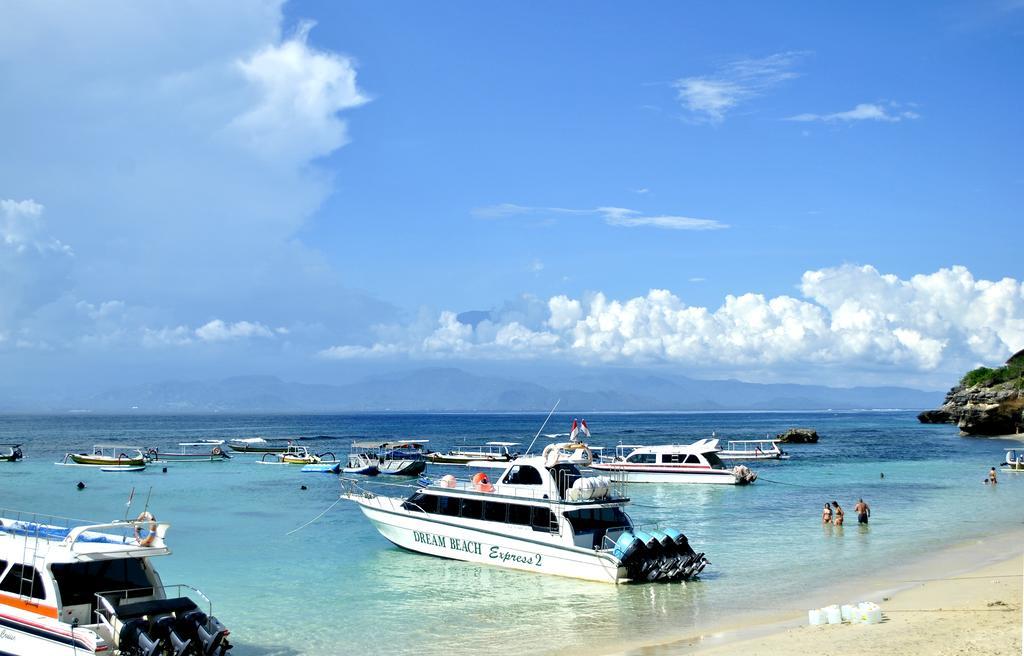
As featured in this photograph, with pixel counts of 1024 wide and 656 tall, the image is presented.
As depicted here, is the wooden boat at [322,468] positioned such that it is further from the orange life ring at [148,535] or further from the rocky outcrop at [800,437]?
the rocky outcrop at [800,437]

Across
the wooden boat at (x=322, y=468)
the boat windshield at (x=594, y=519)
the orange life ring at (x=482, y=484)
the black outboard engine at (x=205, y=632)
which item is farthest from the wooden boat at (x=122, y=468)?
the black outboard engine at (x=205, y=632)

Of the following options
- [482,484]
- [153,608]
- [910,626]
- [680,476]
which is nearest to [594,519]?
[482,484]

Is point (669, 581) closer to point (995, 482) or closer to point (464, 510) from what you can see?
point (464, 510)

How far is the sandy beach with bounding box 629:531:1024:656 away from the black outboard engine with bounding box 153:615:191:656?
9.68 metres

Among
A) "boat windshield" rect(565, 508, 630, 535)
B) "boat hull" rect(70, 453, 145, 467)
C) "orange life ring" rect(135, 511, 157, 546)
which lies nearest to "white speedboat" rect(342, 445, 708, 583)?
"boat windshield" rect(565, 508, 630, 535)

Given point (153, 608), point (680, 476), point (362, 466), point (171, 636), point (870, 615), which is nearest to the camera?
point (171, 636)

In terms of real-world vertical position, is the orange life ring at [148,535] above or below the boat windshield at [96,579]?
above

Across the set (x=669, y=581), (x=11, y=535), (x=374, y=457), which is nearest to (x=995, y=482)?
(x=669, y=581)

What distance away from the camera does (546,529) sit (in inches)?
1105

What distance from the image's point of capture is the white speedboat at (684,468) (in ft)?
197

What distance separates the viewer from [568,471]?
1131 inches

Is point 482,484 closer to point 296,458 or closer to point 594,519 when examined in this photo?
point 594,519

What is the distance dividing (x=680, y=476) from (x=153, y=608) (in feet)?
158

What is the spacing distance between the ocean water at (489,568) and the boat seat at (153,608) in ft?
13.1
